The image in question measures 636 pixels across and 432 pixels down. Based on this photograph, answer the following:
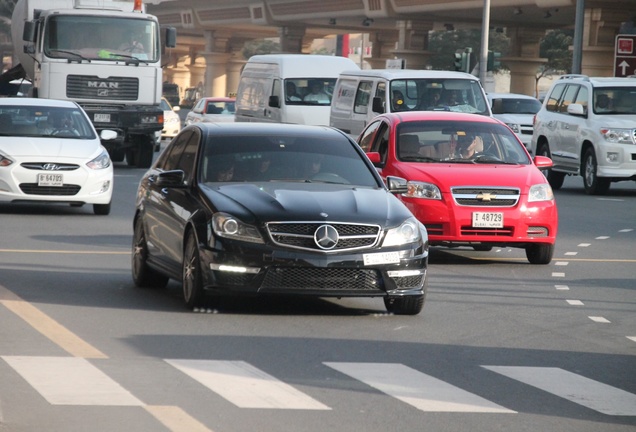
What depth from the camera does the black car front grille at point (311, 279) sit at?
10.9 metres

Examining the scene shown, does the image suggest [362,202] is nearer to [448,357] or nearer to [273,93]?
[448,357]

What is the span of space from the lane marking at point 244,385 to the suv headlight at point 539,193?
23.4ft

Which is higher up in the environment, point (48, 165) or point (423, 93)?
point (423, 93)

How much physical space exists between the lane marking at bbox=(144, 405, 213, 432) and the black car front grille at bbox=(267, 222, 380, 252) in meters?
3.43

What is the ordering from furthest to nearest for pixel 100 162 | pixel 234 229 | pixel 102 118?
1. pixel 102 118
2. pixel 100 162
3. pixel 234 229

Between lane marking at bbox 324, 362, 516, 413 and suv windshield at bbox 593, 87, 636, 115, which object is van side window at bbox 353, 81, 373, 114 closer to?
suv windshield at bbox 593, 87, 636, 115

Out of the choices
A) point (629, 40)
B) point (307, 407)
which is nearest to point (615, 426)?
point (307, 407)

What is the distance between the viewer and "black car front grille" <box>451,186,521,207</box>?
15.4 m

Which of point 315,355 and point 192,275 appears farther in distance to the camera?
point 192,275

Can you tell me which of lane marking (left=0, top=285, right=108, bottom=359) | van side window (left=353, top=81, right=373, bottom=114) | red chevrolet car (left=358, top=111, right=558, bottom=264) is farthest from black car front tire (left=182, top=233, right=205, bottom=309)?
van side window (left=353, top=81, right=373, bottom=114)

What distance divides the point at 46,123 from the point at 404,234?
11.5 metres

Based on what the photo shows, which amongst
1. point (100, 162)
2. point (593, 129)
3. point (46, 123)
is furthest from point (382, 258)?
point (593, 129)

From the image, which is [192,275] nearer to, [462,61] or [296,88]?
[296,88]

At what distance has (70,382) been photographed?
8188 mm
